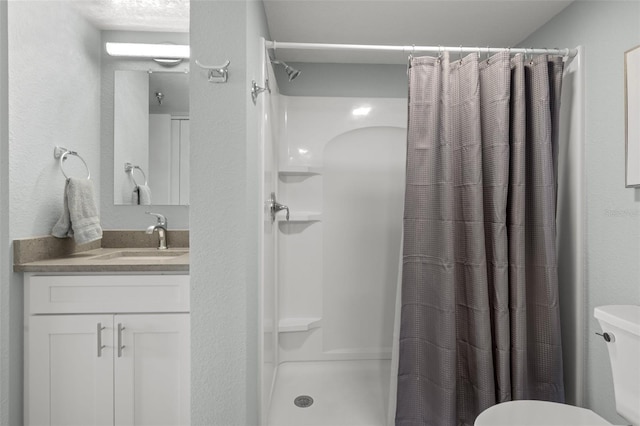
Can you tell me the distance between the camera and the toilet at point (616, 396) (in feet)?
4.18

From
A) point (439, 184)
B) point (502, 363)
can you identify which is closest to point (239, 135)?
point (439, 184)

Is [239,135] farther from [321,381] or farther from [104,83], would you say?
[321,381]

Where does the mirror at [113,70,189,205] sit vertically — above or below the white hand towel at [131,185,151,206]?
above

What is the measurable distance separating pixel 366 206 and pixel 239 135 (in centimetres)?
145

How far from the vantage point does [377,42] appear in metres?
2.25

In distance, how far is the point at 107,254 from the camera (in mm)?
1927

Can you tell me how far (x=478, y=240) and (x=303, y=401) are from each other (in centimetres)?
140

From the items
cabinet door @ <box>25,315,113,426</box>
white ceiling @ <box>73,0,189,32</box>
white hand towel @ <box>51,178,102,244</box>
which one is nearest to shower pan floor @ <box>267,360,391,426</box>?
cabinet door @ <box>25,315,113,426</box>

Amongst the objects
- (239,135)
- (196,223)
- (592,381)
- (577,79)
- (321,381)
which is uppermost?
(577,79)

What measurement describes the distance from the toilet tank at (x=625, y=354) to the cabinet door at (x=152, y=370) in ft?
5.58

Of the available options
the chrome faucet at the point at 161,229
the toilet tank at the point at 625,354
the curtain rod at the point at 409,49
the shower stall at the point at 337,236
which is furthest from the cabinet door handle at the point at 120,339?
the toilet tank at the point at 625,354

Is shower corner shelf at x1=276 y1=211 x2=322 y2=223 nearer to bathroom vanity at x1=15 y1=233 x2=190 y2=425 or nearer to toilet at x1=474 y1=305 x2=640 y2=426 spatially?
bathroom vanity at x1=15 y1=233 x2=190 y2=425

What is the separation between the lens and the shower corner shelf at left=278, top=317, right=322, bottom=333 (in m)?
2.48

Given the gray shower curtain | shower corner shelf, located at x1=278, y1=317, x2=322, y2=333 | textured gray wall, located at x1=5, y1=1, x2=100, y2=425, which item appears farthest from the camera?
shower corner shelf, located at x1=278, y1=317, x2=322, y2=333
